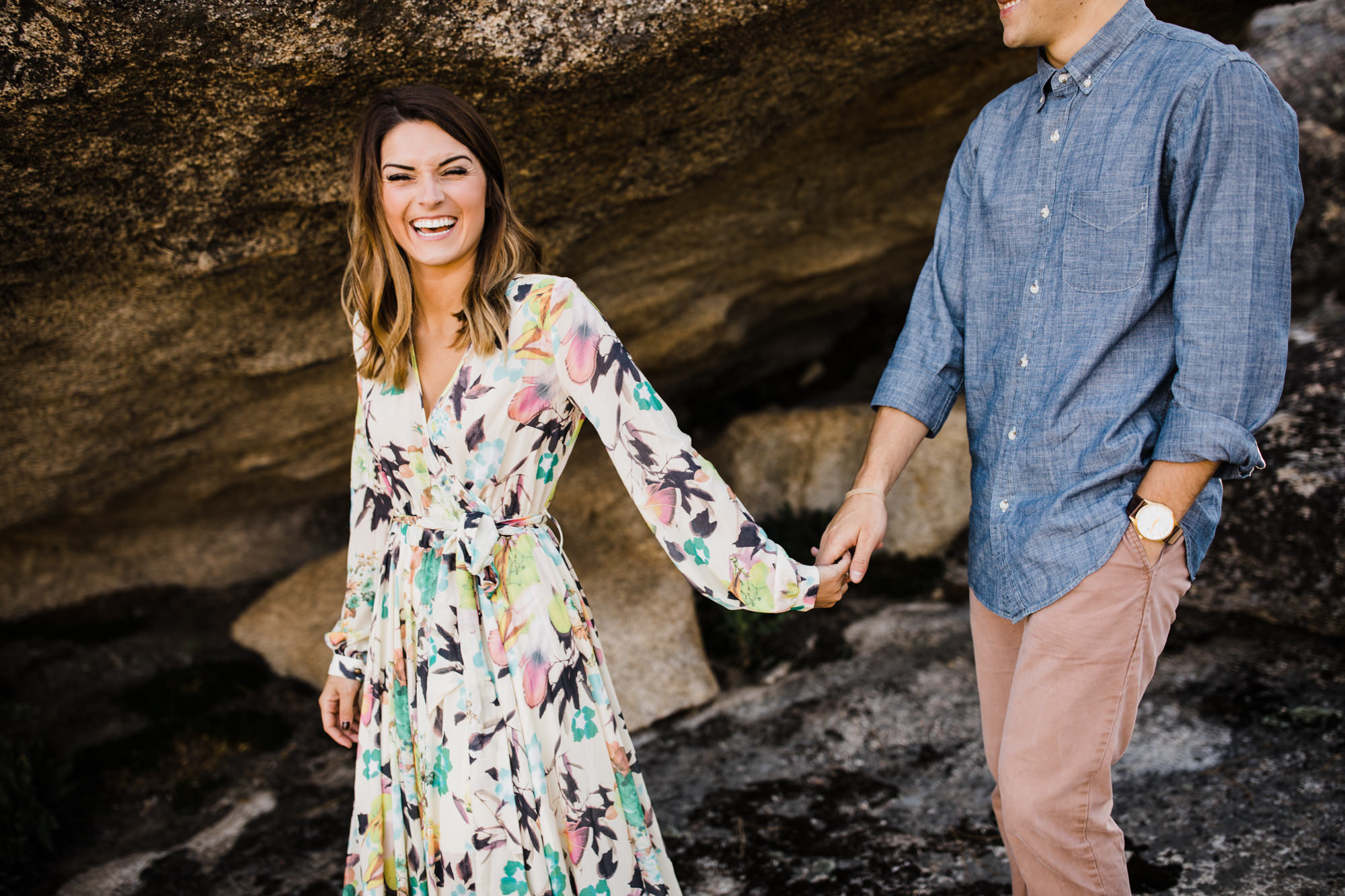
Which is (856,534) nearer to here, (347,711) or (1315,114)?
(347,711)

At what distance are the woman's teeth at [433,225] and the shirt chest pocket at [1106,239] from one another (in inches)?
48.5

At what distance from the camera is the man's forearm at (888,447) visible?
6.72 ft

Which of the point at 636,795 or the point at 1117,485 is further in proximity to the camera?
the point at 636,795

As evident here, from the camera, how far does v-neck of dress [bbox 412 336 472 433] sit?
1.95m

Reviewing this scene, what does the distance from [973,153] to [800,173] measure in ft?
5.67

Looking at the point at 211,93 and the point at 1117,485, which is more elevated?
the point at 211,93

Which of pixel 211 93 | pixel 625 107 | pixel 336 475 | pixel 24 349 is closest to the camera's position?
pixel 211 93

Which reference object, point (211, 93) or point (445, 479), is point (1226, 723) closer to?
point (445, 479)

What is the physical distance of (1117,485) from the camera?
5.82 feet

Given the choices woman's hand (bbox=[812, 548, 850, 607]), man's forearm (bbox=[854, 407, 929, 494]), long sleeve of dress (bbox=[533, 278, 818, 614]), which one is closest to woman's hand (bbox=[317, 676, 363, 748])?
long sleeve of dress (bbox=[533, 278, 818, 614])

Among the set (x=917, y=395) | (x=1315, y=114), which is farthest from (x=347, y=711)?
(x=1315, y=114)

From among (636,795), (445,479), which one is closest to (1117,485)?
(636,795)

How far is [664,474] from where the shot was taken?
6.27 feet

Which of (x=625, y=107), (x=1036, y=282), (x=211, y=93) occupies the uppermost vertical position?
(x=211, y=93)
